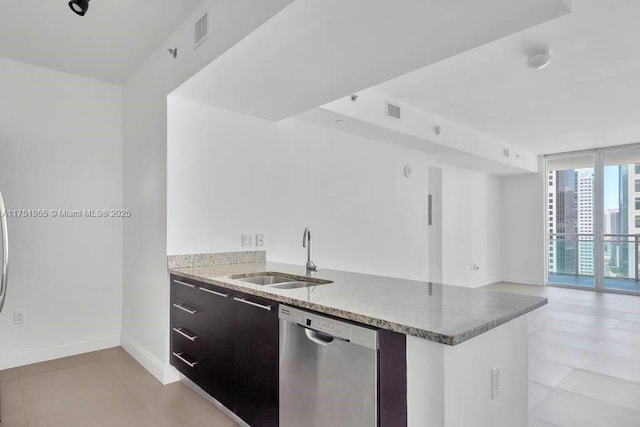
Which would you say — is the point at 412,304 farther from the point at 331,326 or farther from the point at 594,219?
the point at 594,219

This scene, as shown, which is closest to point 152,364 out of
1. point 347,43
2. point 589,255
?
point 347,43

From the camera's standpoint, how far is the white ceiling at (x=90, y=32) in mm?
2412

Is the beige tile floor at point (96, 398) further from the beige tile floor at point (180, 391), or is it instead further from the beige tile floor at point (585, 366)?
the beige tile floor at point (585, 366)

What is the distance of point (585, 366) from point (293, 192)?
3.03 m

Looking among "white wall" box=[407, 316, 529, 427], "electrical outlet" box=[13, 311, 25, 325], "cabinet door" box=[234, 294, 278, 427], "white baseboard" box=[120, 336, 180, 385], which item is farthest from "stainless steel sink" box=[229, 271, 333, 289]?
"electrical outlet" box=[13, 311, 25, 325]

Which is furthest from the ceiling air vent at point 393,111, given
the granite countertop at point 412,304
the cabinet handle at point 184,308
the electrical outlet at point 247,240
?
the cabinet handle at point 184,308

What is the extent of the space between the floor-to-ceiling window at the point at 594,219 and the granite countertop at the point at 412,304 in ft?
21.7

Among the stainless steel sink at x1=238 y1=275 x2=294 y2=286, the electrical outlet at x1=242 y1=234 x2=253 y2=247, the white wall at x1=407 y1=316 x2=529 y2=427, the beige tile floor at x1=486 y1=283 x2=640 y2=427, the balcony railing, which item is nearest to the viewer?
the white wall at x1=407 y1=316 x2=529 y2=427

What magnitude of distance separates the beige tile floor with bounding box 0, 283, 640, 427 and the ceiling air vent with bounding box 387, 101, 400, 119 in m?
2.76

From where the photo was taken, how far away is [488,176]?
7.58 metres

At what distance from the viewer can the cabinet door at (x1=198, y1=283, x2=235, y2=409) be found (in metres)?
2.15

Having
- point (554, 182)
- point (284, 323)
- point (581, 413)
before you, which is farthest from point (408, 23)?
point (554, 182)

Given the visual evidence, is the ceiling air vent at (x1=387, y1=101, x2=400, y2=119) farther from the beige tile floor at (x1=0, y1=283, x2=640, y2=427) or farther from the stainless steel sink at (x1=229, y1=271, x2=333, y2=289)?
the beige tile floor at (x1=0, y1=283, x2=640, y2=427)

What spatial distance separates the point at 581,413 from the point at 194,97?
3.51 metres
